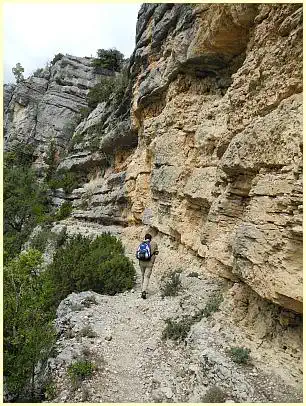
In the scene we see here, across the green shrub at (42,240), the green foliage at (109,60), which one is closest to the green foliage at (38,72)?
the green foliage at (109,60)

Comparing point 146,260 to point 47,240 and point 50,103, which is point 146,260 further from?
point 50,103

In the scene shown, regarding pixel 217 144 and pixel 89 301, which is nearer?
pixel 89 301

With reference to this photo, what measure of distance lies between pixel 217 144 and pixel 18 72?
42.1 m

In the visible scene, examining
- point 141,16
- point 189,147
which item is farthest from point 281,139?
point 141,16

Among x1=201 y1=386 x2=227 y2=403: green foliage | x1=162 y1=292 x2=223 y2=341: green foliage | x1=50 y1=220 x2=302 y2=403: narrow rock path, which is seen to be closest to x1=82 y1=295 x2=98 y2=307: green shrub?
x1=50 y1=220 x2=302 y2=403: narrow rock path

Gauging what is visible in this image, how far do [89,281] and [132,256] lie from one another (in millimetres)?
4840

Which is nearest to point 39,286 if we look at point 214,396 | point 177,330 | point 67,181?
point 177,330

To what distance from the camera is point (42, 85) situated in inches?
1603

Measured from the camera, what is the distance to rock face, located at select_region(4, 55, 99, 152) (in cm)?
3700

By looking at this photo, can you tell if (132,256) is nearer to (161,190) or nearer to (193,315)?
(161,190)

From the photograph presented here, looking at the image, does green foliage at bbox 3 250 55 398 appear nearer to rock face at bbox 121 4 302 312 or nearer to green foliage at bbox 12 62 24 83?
rock face at bbox 121 4 302 312

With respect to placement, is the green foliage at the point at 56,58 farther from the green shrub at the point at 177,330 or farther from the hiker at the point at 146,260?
the green shrub at the point at 177,330

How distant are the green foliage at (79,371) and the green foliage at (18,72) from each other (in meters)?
44.5

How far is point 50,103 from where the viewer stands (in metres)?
38.5
